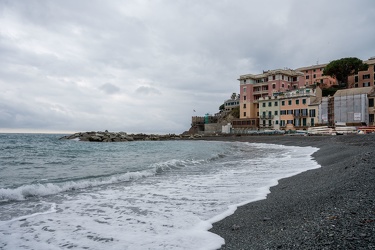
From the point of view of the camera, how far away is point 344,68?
60.3 meters

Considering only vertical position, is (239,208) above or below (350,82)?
below

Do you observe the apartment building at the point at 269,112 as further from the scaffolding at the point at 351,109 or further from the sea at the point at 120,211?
the sea at the point at 120,211

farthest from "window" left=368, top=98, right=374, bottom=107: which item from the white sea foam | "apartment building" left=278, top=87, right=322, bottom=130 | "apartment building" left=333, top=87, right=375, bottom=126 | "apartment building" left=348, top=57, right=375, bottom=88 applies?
the white sea foam

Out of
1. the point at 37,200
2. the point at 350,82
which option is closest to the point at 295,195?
the point at 37,200

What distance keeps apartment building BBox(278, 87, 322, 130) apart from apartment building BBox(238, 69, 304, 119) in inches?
266

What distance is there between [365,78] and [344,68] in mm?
6521

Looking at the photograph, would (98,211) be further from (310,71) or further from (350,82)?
(310,71)

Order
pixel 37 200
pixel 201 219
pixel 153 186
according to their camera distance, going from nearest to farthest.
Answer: pixel 201 219
pixel 37 200
pixel 153 186

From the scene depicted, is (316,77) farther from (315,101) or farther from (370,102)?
(370,102)

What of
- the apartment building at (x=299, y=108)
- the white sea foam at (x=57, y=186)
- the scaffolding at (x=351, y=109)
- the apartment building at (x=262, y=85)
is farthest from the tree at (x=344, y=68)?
the white sea foam at (x=57, y=186)

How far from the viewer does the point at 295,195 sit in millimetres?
6629

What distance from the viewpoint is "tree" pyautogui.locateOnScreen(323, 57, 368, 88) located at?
58578 millimetres

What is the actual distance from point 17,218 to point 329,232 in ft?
21.7

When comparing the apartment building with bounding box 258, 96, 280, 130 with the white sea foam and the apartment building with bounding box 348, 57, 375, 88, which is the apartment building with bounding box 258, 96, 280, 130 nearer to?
the apartment building with bounding box 348, 57, 375, 88
